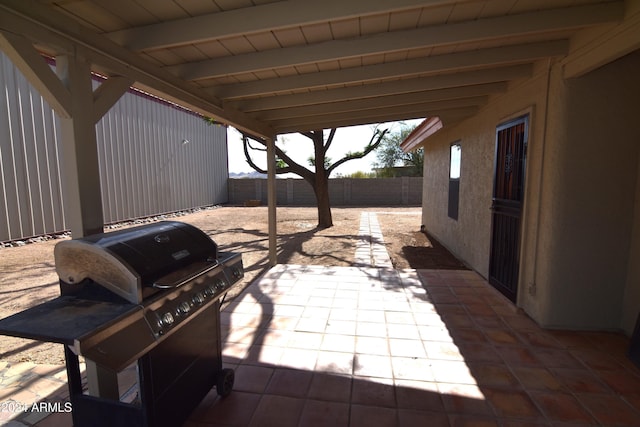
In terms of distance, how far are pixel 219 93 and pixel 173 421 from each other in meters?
2.93

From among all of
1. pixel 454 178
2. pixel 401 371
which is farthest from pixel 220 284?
pixel 454 178

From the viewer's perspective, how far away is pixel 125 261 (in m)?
1.38

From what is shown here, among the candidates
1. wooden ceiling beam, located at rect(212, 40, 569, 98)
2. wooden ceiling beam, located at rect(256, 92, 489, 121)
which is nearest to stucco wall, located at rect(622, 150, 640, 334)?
wooden ceiling beam, located at rect(212, 40, 569, 98)

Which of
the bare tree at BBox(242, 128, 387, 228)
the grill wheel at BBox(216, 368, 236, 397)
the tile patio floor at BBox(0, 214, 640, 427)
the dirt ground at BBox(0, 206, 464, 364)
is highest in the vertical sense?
the bare tree at BBox(242, 128, 387, 228)

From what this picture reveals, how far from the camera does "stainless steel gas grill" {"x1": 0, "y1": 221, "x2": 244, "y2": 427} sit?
119 cm

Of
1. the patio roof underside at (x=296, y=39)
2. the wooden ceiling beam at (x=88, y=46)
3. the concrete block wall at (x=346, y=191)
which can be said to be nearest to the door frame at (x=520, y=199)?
the patio roof underside at (x=296, y=39)

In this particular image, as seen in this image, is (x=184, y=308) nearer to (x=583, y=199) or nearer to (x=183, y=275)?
(x=183, y=275)

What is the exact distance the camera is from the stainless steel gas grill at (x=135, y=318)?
3.90ft

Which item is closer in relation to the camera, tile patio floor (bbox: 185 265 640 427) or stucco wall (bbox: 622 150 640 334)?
tile patio floor (bbox: 185 265 640 427)

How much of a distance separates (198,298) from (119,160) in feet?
36.6

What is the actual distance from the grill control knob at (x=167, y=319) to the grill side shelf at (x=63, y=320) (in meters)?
0.14

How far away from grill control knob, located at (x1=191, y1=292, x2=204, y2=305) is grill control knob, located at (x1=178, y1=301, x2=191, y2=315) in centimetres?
5

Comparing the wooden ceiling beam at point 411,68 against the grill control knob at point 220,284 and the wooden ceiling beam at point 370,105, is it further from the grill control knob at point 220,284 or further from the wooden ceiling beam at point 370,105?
the grill control knob at point 220,284

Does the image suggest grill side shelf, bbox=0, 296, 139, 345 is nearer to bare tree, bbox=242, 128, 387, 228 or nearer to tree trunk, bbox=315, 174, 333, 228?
bare tree, bbox=242, 128, 387, 228
